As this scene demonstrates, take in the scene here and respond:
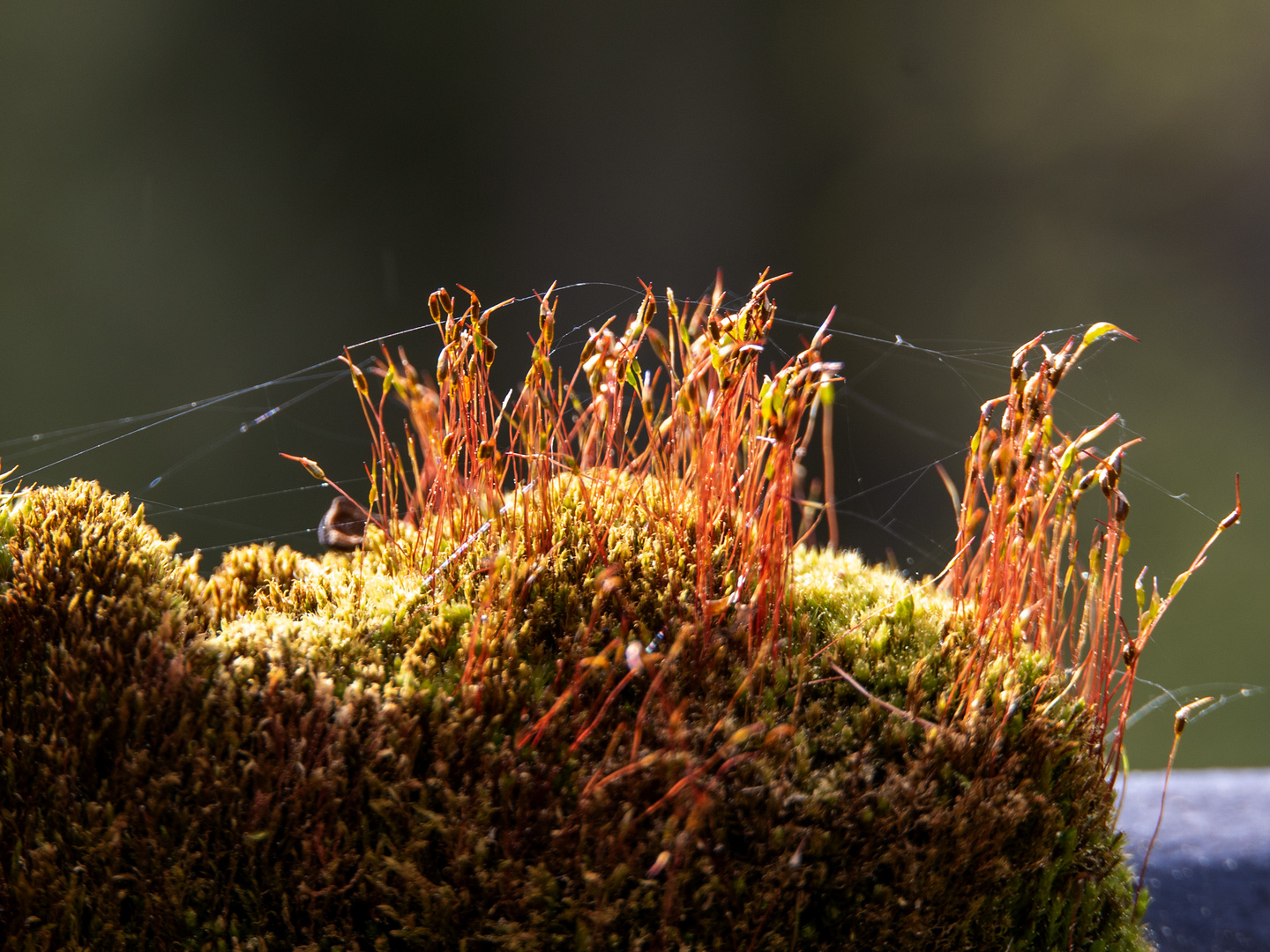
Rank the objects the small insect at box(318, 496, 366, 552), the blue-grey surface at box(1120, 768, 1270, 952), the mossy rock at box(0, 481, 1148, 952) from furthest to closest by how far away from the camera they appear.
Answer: the blue-grey surface at box(1120, 768, 1270, 952), the small insect at box(318, 496, 366, 552), the mossy rock at box(0, 481, 1148, 952)

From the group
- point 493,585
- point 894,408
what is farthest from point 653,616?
point 894,408

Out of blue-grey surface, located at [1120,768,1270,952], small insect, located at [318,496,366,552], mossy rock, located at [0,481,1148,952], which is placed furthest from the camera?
blue-grey surface, located at [1120,768,1270,952]

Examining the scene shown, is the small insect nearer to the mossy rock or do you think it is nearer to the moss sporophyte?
the moss sporophyte

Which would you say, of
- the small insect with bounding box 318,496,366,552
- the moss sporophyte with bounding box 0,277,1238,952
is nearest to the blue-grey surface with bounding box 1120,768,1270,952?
the moss sporophyte with bounding box 0,277,1238,952

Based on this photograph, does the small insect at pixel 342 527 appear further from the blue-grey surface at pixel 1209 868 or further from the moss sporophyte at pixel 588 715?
the blue-grey surface at pixel 1209 868

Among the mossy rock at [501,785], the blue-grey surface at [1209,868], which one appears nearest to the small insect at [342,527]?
the mossy rock at [501,785]

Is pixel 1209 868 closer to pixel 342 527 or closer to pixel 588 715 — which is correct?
pixel 588 715
